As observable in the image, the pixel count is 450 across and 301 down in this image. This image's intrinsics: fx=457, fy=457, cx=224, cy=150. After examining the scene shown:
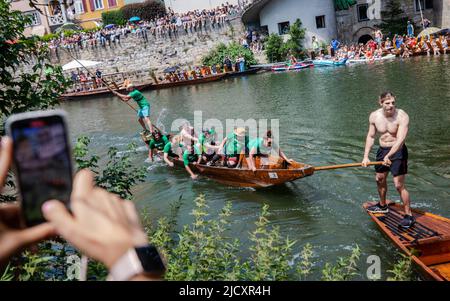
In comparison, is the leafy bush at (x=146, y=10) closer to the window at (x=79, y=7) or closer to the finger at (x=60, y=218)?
the window at (x=79, y=7)

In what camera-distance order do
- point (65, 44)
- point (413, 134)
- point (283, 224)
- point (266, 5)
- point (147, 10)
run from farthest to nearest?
point (147, 10)
point (65, 44)
point (266, 5)
point (413, 134)
point (283, 224)

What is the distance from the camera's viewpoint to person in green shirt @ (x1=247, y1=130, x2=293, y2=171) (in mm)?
10352

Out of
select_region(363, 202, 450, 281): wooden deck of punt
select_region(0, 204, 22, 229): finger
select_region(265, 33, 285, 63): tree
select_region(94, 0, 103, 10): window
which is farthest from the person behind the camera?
select_region(94, 0, 103, 10): window

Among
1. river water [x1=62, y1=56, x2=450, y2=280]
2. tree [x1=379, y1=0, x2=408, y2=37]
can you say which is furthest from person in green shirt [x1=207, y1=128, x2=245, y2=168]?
tree [x1=379, y1=0, x2=408, y2=37]

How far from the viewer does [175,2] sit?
40.9 metres

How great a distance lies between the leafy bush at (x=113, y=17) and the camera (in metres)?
43.2

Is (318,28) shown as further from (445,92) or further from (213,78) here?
(445,92)

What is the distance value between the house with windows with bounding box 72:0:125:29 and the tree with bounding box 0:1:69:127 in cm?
4248

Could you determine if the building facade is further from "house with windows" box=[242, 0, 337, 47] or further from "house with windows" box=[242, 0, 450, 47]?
"house with windows" box=[242, 0, 450, 47]

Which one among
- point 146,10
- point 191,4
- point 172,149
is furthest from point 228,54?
point 172,149

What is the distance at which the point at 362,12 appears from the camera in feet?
108
